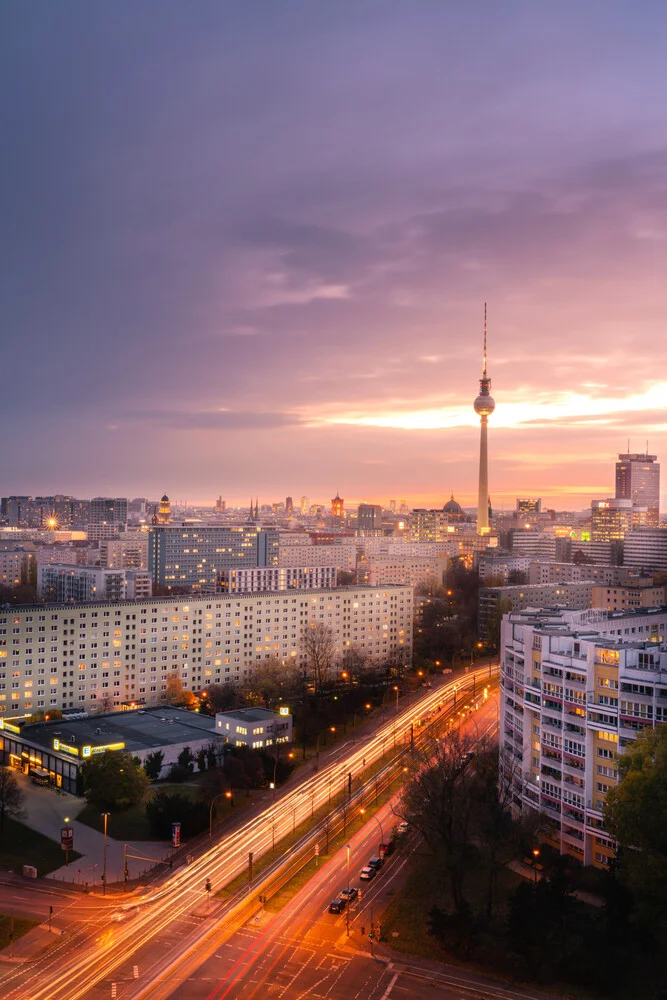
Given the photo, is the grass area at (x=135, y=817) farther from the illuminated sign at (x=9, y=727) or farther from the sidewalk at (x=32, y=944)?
the illuminated sign at (x=9, y=727)

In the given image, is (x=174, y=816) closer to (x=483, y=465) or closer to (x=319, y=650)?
(x=319, y=650)

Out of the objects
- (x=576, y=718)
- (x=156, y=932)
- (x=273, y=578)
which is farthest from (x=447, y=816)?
(x=273, y=578)

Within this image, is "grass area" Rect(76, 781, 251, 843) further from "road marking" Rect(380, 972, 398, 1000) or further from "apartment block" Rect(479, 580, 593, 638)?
"apartment block" Rect(479, 580, 593, 638)

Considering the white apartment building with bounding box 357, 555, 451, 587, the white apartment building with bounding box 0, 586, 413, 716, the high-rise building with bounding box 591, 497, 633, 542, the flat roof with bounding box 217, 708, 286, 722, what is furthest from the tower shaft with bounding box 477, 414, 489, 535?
the flat roof with bounding box 217, 708, 286, 722

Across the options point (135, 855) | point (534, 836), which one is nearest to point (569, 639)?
point (534, 836)

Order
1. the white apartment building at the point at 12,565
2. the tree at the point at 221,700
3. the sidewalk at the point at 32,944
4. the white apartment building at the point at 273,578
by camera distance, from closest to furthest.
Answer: the sidewalk at the point at 32,944
the tree at the point at 221,700
the white apartment building at the point at 273,578
the white apartment building at the point at 12,565

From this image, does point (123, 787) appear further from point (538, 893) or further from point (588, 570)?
point (588, 570)

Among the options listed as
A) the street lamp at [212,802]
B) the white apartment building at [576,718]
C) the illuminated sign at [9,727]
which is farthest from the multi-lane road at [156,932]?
the illuminated sign at [9,727]
